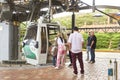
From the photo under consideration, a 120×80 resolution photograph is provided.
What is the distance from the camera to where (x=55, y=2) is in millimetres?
21703

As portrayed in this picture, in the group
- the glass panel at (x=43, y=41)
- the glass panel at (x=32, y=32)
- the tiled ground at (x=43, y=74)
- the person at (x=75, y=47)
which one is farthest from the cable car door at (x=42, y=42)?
the person at (x=75, y=47)

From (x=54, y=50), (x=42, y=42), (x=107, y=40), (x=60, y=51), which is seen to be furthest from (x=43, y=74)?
(x=107, y=40)

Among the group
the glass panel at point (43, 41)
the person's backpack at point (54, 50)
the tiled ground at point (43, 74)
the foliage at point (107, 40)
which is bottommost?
the foliage at point (107, 40)

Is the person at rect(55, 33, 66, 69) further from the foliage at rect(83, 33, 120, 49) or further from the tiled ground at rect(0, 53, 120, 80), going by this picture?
the foliage at rect(83, 33, 120, 49)

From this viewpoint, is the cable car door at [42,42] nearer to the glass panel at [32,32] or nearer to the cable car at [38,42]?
the cable car at [38,42]

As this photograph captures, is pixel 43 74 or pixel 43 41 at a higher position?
pixel 43 41

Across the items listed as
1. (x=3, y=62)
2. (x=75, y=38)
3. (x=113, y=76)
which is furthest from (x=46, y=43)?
(x=113, y=76)

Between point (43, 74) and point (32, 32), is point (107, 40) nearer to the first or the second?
point (32, 32)

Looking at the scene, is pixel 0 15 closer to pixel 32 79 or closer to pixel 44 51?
pixel 44 51

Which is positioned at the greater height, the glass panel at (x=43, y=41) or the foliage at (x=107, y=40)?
the glass panel at (x=43, y=41)

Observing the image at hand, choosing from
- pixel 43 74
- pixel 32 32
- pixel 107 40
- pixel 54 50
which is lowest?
pixel 107 40

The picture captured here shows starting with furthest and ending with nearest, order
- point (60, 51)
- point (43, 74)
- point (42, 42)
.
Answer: point (42, 42) → point (60, 51) → point (43, 74)

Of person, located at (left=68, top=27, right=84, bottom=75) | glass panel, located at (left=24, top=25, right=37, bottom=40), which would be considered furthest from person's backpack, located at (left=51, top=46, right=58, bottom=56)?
person, located at (left=68, top=27, right=84, bottom=75)

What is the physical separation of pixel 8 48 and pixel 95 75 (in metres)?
7.66
